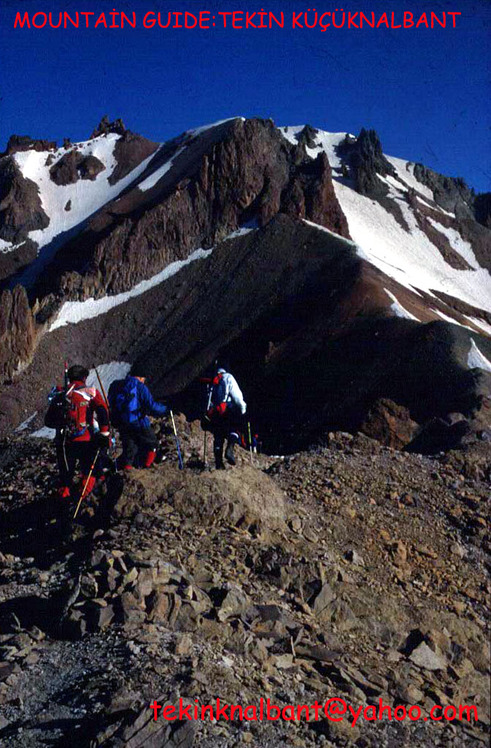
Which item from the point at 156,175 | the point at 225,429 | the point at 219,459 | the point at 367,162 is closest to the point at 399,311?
the point at 225,429

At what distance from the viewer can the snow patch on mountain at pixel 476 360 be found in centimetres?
3741

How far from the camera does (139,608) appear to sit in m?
7.46

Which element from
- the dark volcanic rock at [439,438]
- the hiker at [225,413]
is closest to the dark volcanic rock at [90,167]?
the dark volcanic rock at [439,438]

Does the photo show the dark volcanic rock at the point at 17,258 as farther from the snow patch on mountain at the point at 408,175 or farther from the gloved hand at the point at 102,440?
the gloved hand at the point at 102,440

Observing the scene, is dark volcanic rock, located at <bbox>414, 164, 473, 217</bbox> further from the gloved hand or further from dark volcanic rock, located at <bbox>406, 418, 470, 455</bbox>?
the gloved hand

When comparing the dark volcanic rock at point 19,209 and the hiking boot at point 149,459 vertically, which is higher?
the dark volcanic rock at point 19,209

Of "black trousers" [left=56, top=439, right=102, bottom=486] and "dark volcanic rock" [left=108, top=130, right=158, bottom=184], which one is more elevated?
"dark volcanic rock" [left=108, top=130, right=158, bottom=184]

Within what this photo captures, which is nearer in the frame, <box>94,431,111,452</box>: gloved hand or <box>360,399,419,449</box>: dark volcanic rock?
<box>94,431,111,452</box>: gloved hand

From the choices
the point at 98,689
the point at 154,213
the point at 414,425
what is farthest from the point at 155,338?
the point at 98,689

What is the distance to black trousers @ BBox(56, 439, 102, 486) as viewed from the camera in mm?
11383

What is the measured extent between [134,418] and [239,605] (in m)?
4.22

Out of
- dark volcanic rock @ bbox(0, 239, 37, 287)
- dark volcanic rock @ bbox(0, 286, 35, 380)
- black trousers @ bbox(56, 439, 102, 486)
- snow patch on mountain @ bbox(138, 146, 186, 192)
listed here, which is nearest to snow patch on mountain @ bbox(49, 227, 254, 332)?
dark volcanic rock @ bbox(0, 286, 35, 380)

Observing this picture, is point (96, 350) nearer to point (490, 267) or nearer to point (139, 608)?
point (139, 608)

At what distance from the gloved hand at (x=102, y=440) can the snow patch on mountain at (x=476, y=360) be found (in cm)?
2863
